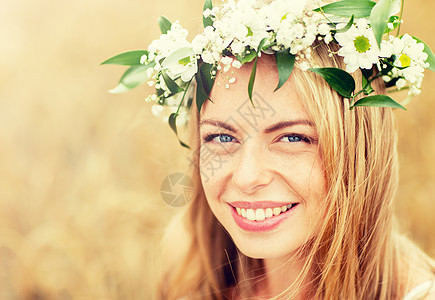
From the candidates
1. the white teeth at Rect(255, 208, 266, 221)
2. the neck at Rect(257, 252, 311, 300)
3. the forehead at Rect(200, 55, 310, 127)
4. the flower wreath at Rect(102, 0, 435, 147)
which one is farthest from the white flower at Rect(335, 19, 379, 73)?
the neck at Rect(257, 252, 311, 300)

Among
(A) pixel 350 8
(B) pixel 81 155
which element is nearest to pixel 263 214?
(A) pixel 350 8

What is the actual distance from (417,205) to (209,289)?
37.2 inches

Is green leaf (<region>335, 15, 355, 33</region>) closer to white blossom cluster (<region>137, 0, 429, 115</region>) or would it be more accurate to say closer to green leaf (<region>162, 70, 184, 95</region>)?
white blossom cluster (<region>137, 0, 429, 115</region>)

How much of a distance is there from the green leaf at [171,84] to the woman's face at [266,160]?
0.25ft

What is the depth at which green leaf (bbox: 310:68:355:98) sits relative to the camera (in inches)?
30.6

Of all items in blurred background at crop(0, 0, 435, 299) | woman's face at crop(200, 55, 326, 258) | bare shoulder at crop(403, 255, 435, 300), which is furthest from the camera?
blurred background at crop(0, 0, 435, 299)

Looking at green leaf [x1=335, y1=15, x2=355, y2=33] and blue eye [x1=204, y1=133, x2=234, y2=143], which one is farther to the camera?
blue eye [x1=204, y1=133, x2=234, y2=143]

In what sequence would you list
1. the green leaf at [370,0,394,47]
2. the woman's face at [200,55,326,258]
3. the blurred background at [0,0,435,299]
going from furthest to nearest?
1. the blurred background at [0,0,435,299]
2. the woman's face at [200,55,326,258]
3. the green leaf at [370,0,394,47]

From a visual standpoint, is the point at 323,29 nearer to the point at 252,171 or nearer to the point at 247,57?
the point at 247,57

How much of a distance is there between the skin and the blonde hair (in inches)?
1.0

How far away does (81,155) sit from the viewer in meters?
1.81

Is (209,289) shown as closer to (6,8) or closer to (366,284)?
(366,284)

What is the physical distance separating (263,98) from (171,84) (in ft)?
0.73

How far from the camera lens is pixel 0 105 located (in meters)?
1.81
